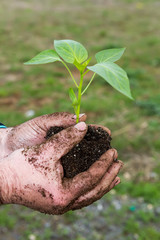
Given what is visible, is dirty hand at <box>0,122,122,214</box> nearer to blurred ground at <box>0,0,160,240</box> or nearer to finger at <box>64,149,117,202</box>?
finger at <box>64,149,117,202</box>

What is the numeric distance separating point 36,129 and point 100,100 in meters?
2.44

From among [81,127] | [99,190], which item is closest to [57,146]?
[81,127]

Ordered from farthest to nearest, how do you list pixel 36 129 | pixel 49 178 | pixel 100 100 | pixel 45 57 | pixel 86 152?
pixel 100 100 < pixel 36 129 < pixel 86 152 < pixel 49 178 < pixel 45 57

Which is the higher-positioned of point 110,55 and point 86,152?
point 110,55

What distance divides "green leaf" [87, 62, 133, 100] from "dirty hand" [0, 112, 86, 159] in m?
0.54

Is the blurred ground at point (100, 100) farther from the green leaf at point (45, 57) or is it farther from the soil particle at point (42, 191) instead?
the green leaf at point (45, 57)

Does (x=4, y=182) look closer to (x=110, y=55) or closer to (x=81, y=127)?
(x=81, y=127)

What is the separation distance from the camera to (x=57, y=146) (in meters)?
1.36

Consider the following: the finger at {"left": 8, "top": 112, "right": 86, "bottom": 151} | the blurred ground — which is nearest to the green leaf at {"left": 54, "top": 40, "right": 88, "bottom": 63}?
the finger at {"left": 8, "top": 112, "right": 86, "bottom": 151}

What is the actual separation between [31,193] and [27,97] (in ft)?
9.44

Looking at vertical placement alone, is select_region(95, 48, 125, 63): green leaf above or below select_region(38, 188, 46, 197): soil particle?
above

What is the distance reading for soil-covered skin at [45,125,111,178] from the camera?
4.64 feet

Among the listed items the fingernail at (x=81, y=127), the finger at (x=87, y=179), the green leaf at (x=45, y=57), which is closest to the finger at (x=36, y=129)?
the fingernail at (x=81, y=127)

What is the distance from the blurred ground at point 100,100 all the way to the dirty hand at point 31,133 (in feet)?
3.12
